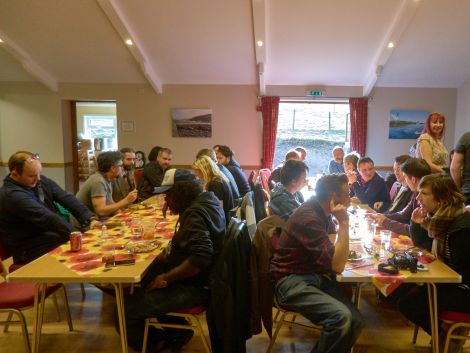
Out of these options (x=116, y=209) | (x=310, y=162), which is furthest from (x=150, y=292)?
(x=310, y=162)

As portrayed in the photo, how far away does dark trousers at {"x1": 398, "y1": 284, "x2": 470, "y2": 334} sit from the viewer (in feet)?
5.83

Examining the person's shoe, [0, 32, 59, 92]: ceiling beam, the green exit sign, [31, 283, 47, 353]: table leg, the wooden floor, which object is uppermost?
[0, 32, 59, 92]: ceiling beam

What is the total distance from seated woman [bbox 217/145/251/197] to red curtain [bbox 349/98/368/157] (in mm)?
3132

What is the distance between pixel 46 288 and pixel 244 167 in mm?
5217

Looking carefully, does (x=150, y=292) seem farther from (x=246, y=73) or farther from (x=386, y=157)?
(x=386, y=157)

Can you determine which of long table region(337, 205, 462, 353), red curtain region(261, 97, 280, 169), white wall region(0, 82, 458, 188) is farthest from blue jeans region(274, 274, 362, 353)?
white wall region(0, 82, 458, 188)

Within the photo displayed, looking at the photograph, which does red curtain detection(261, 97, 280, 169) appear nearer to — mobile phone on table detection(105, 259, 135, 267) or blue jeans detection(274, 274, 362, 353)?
blue jeans detection(274, 274, 362, 353)

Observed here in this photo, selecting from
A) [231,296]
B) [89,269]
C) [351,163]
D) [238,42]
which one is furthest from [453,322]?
[238,42]

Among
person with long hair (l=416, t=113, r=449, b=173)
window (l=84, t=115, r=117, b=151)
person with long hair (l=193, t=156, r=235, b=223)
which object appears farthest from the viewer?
window (l=84, t=115, r=117, b=151)

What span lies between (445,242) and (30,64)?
6.78 m

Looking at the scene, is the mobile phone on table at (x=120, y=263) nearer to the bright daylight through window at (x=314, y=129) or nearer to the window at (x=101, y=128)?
the bright daylight through window at (x=314, y=129)

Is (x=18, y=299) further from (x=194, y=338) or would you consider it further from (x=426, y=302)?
(x=426, y=302)

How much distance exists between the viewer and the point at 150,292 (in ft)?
6.21

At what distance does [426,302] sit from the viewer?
1875 millimetres
